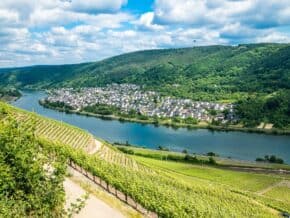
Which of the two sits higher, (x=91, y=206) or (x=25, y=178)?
(x=25, y=178)

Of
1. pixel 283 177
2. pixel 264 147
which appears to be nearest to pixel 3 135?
pixel 283 177

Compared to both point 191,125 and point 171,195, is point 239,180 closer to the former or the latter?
point 171,195

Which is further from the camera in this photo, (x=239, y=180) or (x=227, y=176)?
(x=227, y=176)

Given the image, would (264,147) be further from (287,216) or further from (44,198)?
(44,198)

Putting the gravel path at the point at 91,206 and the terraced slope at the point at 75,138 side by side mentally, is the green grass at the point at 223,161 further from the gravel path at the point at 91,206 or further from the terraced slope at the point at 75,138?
the gravel path at the point at 91,206

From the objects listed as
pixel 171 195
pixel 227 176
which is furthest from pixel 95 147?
pixel 171 195

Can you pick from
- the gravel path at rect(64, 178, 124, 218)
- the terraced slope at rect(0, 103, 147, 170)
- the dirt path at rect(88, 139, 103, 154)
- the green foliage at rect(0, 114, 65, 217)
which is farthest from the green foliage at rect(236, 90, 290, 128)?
the green foliage at rect(0, 114, 65, 217)
